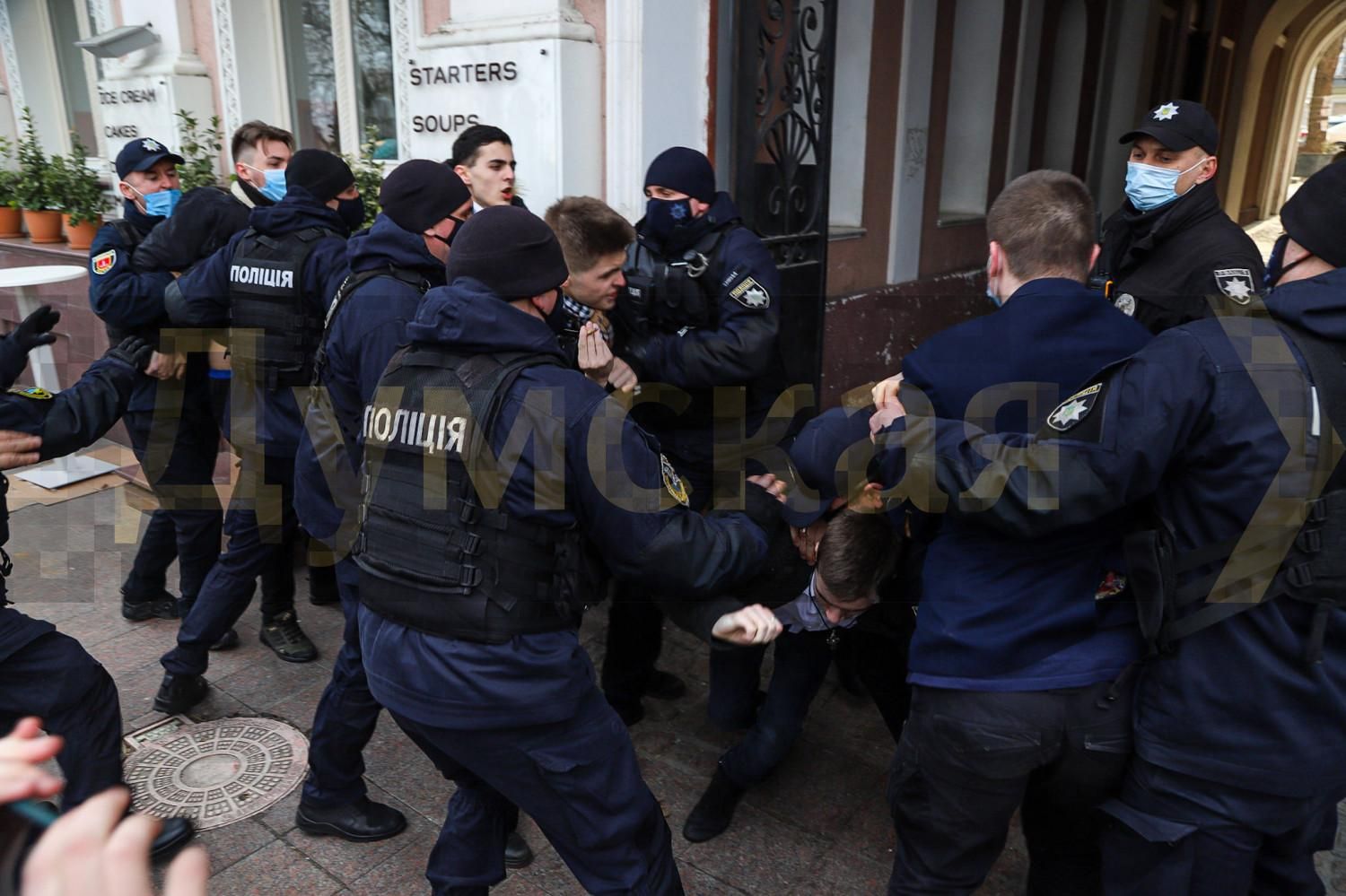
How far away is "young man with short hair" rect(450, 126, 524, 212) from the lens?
4266 millimetres

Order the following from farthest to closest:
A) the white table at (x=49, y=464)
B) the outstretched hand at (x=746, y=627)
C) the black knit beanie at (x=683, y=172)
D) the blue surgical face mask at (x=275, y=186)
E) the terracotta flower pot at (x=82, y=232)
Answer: the terracotta flower pot at (x=82, y=232) < the white table at (x=49, y=464) < the blue surgical face mask at (x=275, y=186) < the black knit beanie at (x=683, y=172) < the outstretched hand at (x=746, y=627)

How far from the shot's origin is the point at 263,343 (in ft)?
12.4

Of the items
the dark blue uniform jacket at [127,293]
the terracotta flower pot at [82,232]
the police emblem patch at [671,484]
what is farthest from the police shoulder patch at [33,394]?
the terracotta flower pot at [82,232]

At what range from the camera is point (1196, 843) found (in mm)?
2064

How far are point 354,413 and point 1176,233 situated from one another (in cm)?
301

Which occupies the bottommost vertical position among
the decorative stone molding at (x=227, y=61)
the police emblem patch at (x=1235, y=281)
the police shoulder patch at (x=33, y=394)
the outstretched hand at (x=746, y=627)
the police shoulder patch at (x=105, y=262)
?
the outstretched hand at (x=746, y=627)

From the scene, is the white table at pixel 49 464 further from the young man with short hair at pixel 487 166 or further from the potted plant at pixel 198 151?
the young man with short hair at pixel 487 166

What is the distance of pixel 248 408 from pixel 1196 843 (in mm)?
3542

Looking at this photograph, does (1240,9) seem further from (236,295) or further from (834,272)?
(236,295)

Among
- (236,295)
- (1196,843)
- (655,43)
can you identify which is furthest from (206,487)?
(1196,843)

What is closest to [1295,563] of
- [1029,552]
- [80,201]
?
[1029,552]

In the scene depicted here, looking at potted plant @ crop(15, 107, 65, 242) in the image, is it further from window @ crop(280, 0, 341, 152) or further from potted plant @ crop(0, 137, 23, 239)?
window @ crop(280, 0, 341, 152)

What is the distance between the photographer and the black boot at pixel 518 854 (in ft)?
10.1

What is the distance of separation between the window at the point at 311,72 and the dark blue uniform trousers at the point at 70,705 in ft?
16.3
